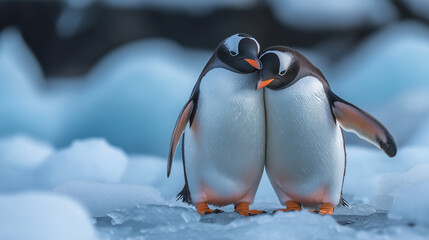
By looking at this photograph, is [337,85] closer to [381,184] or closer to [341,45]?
[341,45]

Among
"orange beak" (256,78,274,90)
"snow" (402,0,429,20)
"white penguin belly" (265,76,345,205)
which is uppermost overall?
"snow" (402,0,429,20)

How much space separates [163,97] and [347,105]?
2038 millimetres

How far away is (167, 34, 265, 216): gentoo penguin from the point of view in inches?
46.4

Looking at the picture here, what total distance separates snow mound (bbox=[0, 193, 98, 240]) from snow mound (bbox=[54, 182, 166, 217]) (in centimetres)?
45

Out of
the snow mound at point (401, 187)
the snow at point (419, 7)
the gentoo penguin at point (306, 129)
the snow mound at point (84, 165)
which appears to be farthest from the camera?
the snow at point (419, 7)

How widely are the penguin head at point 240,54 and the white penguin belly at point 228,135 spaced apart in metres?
0.02

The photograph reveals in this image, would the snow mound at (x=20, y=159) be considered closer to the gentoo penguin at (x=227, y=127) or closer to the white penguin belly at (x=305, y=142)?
the gentoo penguin at (x=227, y=127)

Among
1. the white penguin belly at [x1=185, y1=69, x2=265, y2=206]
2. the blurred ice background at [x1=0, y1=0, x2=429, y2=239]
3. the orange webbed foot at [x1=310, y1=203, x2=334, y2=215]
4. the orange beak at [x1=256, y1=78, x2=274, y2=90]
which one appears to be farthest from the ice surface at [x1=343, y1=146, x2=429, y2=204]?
the orange beak at [x1=256, y1=78, x2=274, y2=90]

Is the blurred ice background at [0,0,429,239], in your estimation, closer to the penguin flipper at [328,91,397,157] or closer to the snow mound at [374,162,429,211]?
the snow mound at [374,162,429,211]

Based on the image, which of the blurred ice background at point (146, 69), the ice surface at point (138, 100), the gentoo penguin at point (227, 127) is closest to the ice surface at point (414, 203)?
the gentoo penguin at point (227, 127)

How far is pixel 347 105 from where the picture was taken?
1.19m

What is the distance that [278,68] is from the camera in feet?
3.75

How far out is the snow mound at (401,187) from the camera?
1.06 metres

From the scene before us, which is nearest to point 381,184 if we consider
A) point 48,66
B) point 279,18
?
point 279,18
